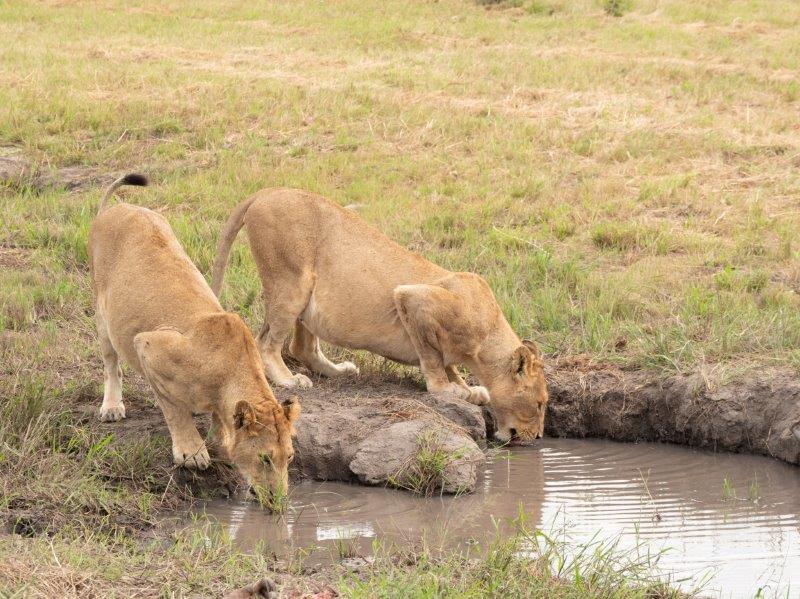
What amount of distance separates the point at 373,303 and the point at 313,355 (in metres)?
0.76

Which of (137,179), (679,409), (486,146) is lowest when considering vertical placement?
(679,409)

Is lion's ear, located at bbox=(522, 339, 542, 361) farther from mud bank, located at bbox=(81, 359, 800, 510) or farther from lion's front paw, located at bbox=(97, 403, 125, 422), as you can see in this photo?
lion's front paw, located at bbox=(97, 403, 125, 422)

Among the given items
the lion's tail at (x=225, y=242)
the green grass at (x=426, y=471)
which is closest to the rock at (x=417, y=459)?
the green grass at (x=426, y=471)

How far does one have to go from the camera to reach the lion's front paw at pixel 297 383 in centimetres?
809

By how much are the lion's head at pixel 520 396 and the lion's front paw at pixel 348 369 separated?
1.05 metres

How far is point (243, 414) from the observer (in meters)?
6.06

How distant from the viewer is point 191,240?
34.7 ft

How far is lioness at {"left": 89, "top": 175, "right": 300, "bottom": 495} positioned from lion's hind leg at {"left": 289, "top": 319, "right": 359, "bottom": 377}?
1.54 metres

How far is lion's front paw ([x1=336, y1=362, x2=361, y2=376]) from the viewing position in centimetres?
851

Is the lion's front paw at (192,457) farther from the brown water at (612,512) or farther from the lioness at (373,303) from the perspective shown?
the lioness at (373,303)

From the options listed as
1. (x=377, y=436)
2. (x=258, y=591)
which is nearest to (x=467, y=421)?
(x=377, y=436)

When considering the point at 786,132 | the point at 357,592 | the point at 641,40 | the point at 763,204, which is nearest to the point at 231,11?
the point at 641,40

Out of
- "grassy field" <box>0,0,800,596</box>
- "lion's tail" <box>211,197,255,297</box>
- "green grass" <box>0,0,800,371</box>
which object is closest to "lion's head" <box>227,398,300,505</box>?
"grassy field" <box>0,0,800,596</box>

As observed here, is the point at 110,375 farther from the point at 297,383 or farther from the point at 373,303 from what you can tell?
the point at 373,303
